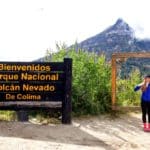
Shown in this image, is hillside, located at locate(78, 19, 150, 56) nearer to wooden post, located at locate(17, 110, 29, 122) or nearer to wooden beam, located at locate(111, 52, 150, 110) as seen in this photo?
wooden beam, located at locate(111, 52, 150, 110)

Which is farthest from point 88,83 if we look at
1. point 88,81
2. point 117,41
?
point 117,41

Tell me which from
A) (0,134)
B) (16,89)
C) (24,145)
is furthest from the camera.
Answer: (16,89)

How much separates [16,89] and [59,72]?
105 cm

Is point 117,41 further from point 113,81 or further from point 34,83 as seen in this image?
point 34,83

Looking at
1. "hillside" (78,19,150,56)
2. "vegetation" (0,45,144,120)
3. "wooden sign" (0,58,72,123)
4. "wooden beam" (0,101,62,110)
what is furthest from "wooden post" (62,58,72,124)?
"hillside" (78,19,150,56)

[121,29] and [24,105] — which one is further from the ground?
[121,29]

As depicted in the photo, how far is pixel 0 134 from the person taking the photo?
12297mm

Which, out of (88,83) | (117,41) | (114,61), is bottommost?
(88,83)

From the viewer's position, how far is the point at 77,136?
12.6m

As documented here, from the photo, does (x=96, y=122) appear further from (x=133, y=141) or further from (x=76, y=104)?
(x=133, y=141)

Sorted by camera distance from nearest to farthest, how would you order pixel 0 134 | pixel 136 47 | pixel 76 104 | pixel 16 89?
pixel 0 134, pixel 16 89, pixel 76 104, pixel 136 47

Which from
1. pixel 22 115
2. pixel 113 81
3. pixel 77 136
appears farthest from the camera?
pixel 113 81

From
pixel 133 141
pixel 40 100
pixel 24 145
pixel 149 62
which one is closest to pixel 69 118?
pixel 40 100

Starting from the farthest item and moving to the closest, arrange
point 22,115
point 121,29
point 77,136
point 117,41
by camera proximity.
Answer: point 121,29, point 117,41, point 22,115, point 77,136
